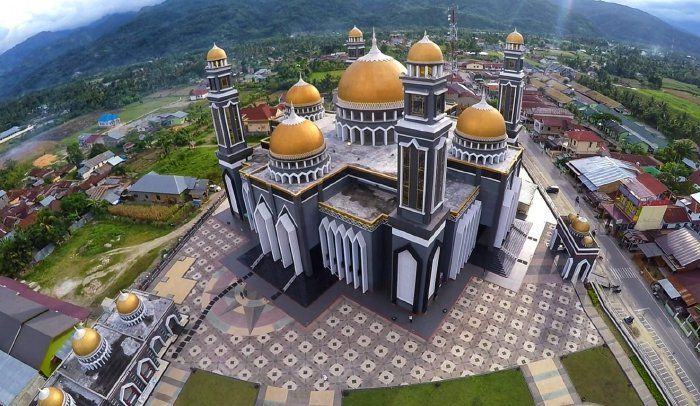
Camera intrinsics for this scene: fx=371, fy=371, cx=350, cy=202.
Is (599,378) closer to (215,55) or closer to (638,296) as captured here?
(638,296)

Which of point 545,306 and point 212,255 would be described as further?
point 212,255

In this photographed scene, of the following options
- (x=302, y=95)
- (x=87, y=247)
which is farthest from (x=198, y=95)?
(x=302, y=95)

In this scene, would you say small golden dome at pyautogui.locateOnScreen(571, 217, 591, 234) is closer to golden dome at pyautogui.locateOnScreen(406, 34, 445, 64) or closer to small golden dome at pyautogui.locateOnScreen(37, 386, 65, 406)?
golden dome at pyautogui.locateOnScreen(406, 34, 445, 64)

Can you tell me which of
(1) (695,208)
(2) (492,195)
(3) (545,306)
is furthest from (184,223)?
(1) (695,208)

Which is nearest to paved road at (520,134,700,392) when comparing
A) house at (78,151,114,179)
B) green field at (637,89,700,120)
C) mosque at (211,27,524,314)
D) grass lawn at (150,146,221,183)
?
mosque at (211,27,524,314)

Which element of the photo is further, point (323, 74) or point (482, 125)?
point (323, 74)

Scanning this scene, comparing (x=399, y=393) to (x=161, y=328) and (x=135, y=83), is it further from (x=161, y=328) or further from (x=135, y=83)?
(x=135, y=83)
